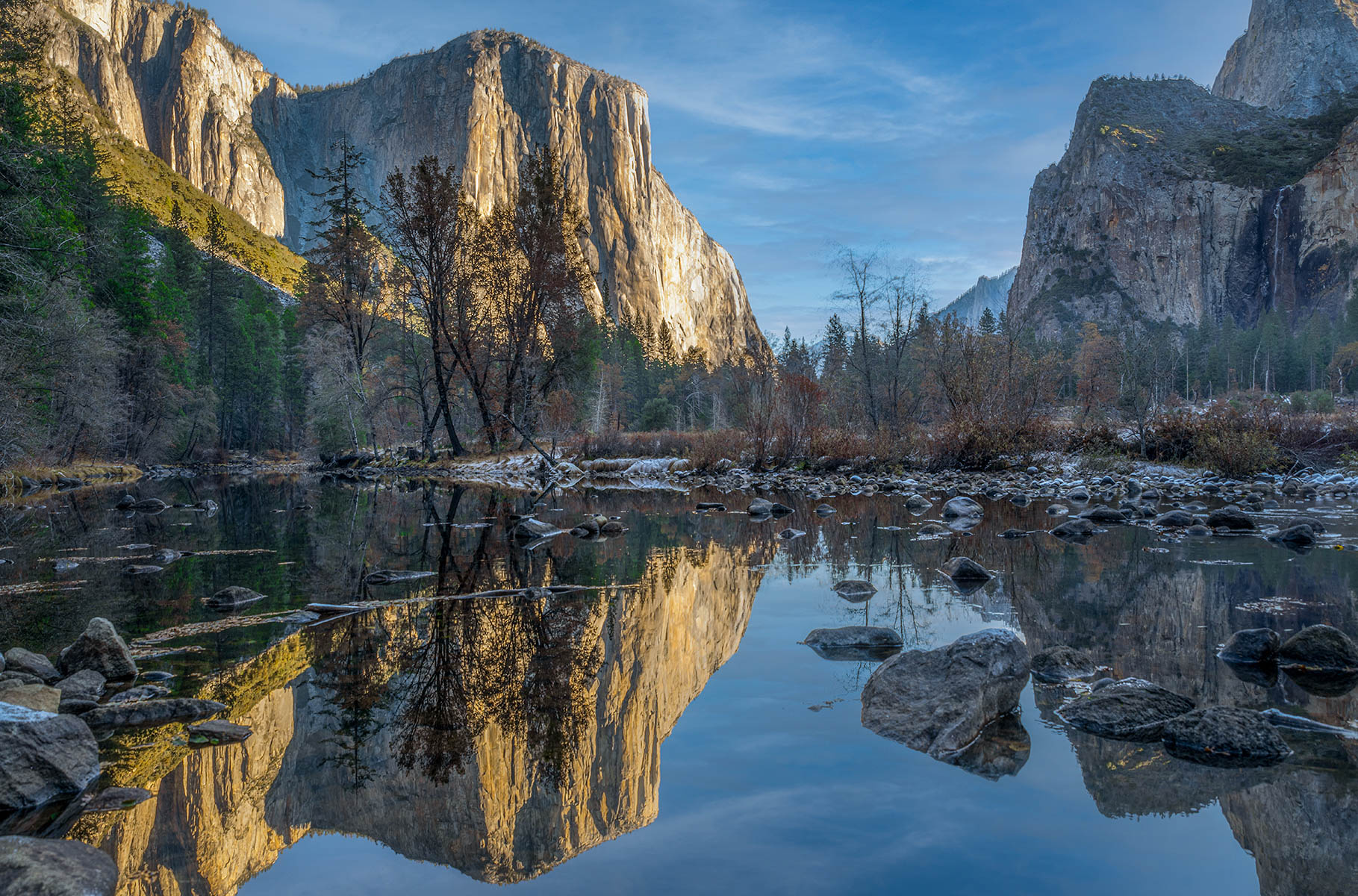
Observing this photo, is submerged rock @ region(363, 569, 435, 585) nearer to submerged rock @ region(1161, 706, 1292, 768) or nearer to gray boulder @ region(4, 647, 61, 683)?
gray boulder @ region(4, 647, 61, 683)

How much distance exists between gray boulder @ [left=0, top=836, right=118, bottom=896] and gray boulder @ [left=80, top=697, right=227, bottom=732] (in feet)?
4.04

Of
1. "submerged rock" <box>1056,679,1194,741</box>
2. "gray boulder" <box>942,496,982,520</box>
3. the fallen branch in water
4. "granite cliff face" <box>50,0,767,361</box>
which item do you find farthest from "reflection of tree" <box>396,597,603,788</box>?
"granite cliff face" <box>50,0,767,361</box>

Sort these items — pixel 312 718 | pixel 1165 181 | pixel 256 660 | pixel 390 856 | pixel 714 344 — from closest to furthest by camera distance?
pixel 390 856 < pixel 312 718 < pixel 256 660 < pixel 1165 181 < pixel 714 344

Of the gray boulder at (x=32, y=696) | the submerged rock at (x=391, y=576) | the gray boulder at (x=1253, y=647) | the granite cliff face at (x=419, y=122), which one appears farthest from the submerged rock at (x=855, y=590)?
the granite cliff face at (x=419, y=122)

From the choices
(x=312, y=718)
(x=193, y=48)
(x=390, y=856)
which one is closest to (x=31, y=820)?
(x=312, y=718)

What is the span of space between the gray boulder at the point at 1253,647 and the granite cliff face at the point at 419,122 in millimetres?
112370

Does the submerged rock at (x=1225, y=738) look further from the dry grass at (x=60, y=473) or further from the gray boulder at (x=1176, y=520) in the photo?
the dry grass at (x=60, y=473)

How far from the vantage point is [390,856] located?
229cm

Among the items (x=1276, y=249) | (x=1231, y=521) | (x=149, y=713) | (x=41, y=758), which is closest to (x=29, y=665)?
(x=149, y=713)

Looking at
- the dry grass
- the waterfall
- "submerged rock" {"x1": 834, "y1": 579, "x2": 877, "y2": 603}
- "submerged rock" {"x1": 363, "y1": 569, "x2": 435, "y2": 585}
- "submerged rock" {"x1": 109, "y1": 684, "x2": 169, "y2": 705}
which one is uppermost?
the waterfall

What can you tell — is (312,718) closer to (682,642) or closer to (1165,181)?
(682,642)

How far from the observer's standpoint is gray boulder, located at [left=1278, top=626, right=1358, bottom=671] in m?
3.76

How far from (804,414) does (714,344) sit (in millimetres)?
129987

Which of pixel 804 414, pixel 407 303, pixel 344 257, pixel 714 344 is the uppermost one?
pixel 714 344
